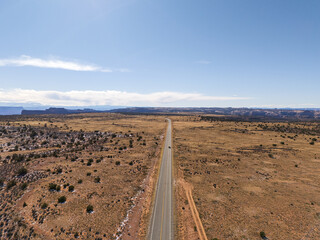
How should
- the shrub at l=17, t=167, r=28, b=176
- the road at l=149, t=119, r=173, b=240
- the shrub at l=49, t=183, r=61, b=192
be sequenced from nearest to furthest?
the road at l=149, t=119, r=173, b=240 → the shrub at l=49, t=183, r=61, b=192 → the shrub at l=17, t=167, r=28, b=176

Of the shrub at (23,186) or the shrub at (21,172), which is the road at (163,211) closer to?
the shrub at (23,186)

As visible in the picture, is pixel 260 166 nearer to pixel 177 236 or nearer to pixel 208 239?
pixel 208 239

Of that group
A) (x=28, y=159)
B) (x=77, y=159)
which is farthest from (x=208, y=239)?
(x=28, y=159)

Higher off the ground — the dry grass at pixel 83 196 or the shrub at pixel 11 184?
the shrub at pixel 11 184

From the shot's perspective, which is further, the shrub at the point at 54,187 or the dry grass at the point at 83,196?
the shrub at the point at 54,187

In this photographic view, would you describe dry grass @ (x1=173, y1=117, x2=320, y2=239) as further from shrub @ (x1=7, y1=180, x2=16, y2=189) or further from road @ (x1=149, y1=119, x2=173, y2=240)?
shrub @ (x1=7, y1=180, x2=16, y2=189)

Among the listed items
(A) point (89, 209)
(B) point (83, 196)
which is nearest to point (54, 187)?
(B) point (83, 196)

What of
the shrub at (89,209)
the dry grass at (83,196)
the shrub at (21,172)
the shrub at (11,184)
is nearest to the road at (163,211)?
the dry grass at (83,196)

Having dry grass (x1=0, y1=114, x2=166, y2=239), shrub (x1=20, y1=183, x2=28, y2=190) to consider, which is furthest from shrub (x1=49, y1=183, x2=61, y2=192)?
shrub (x1=20, y1=183, x2=28, y2=190)

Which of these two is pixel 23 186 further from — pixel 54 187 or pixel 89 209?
pixel 89 209

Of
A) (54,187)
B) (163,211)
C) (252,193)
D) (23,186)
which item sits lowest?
(252,193)

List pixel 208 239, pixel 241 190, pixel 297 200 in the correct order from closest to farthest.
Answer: pixel 208 239 < pixel 297 200 < pixel 241 190
